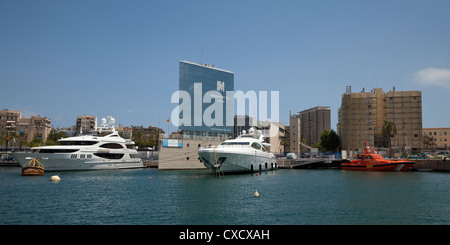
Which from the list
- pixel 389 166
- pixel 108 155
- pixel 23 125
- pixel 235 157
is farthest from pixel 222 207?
pixel 23 125

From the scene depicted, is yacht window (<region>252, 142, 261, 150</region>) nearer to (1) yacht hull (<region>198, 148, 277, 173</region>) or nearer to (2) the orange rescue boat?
(1) yacht hull (<region>198, 148, 277, 173</region>)

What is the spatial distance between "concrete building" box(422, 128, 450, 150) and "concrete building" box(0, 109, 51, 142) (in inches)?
6570

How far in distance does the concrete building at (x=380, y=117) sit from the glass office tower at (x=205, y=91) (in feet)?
141

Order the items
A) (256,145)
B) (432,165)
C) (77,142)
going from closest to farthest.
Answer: (256,145)
(77,142)
(432,165)

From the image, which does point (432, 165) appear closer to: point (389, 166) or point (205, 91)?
point (389, 166)

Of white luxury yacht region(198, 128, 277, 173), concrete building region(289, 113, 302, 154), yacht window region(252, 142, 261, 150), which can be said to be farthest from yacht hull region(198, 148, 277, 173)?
concrete building region(289, 113, 302, 154)

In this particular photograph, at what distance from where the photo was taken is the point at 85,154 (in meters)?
62.3

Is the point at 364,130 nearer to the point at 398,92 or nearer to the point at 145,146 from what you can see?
the point at 398,92

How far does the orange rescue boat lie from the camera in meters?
62.4

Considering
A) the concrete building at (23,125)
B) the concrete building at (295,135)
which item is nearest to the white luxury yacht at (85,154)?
the concrete building at (295,135)

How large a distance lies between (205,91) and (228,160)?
2914 centimetres
